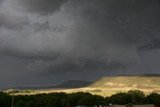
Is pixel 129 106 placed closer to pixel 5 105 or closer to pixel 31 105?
pixel 31 105

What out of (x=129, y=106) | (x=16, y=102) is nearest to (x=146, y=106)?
(x=129, y=106)

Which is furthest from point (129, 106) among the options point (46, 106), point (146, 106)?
point (46, 106)

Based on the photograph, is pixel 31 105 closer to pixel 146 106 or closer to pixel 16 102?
pixel 16 102

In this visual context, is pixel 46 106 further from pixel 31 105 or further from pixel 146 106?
pixel 146 106

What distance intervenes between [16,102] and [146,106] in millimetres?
72385

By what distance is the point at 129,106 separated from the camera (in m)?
189

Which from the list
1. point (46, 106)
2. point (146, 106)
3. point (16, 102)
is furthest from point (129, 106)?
point (16, 102)

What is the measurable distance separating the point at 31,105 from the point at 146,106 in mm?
63626

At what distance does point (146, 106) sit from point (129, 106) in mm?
14840

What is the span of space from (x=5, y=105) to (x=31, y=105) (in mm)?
15968

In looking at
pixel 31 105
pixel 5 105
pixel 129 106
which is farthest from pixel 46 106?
pixel 129 106

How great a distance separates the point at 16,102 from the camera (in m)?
Result: 198

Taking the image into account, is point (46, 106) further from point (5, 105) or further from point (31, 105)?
point (5, 105)

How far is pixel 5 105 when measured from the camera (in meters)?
199
